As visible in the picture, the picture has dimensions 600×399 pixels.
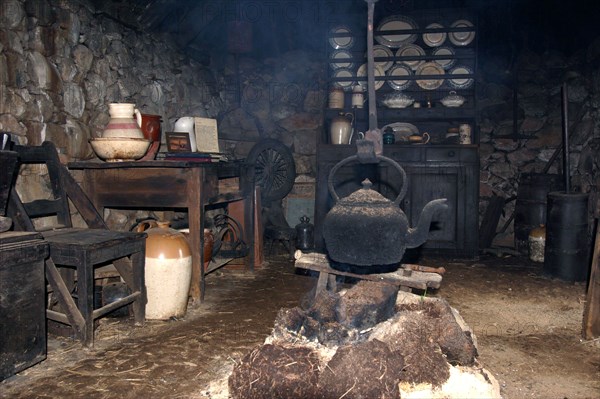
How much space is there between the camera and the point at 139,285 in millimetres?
3227

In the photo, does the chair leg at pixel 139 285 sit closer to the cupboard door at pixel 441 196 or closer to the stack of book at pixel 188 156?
the stack of book at pixel 188 156

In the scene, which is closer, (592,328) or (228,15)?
(592,328)

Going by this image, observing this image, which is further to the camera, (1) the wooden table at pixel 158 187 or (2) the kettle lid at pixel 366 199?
(1) the wooden table at pixel 158 187

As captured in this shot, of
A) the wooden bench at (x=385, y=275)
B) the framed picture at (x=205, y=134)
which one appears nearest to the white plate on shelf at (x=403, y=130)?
the framed picture at (x=205, y=134)

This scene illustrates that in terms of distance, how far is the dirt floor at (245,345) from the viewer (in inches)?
94.6

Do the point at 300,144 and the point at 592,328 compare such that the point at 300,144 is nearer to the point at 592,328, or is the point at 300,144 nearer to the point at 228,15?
the point at 228,15

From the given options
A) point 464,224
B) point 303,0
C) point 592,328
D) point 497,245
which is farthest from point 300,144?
point 592,328

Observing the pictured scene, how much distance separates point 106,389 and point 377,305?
1373 millimetres

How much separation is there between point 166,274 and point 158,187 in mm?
721

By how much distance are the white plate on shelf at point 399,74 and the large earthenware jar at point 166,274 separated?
3.61m

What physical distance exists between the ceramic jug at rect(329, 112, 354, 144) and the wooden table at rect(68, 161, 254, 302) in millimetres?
2141

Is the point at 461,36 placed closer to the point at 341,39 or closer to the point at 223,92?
the point at 341,39

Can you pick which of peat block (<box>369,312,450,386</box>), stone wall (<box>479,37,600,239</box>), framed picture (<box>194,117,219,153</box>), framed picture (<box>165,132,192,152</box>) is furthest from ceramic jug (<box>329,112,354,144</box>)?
peat block (<box>369,312,450,386</box>)

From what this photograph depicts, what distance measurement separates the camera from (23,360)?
250cm
